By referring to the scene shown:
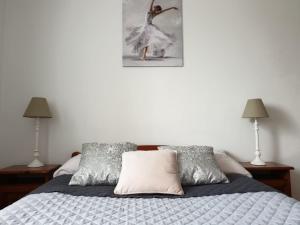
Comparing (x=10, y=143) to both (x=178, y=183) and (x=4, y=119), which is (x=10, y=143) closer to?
(x=4, y=119)

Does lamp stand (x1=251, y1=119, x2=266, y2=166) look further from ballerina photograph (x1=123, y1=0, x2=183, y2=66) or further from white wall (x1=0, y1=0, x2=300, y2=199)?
ballerina photograph (x1=123, y1=0, x2=183, y2=66)

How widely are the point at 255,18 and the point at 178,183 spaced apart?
6.96 ft

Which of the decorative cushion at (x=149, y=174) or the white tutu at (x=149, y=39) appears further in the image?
the white tutu at (x=149, y=39)

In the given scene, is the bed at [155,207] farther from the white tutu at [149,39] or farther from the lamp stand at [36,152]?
the white tutu at [149,39]

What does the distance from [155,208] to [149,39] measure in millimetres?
1804

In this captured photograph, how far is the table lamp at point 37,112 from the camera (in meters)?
2.05

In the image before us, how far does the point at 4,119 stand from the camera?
226 centimetres

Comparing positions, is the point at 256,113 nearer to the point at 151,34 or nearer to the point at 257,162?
the point at 257,162

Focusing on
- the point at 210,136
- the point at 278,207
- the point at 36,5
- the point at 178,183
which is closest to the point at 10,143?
the point at 36,5

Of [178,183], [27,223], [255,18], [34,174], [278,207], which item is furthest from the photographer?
[255,18]

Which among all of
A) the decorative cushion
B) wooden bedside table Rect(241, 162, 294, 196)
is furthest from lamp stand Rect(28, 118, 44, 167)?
wooden bedside table Rect(241, 162, 294, 196)

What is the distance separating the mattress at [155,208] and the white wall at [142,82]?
3.07 feet

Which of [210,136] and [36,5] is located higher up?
[36,5]

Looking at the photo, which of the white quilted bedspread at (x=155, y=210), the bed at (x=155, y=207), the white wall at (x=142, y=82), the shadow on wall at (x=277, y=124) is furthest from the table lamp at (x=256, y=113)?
the white quilted bedspread at (x=155, y=210)
